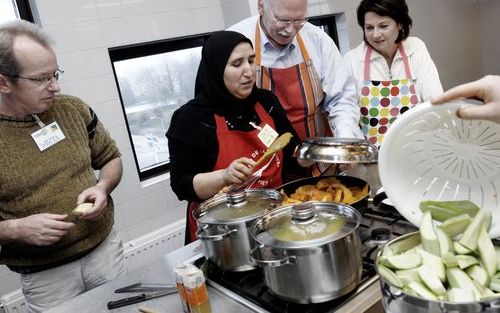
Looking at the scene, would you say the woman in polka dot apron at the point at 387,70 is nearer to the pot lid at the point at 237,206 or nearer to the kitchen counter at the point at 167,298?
the pot lid at the point at 237,206

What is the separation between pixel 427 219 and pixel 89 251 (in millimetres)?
1252

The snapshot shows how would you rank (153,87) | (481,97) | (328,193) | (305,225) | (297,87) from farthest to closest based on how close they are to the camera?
(153,87)
(297,87)
(328,193)
(305,225)
(481,97)

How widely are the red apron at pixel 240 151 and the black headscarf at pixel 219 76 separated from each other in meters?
0.06

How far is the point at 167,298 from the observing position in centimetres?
101

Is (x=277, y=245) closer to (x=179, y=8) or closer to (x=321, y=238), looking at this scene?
(x=321, y=238)

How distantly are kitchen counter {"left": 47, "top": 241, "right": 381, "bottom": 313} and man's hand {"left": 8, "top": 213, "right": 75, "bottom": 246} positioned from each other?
29 cm

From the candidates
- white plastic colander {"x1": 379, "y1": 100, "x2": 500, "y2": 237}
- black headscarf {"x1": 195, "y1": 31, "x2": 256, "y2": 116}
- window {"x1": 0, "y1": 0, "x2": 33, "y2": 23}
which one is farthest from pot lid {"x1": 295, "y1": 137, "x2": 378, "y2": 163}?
window {"x1": 0, "y1": 0, "x2": 33, "y2": 23}

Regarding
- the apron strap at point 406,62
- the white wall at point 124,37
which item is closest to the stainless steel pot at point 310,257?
the apron strap at point 406,62

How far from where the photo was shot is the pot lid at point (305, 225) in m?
0.79

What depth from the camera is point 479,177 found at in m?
0.93

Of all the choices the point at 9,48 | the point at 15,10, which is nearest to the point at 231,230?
the point at 9,48

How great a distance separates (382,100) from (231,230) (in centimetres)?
147

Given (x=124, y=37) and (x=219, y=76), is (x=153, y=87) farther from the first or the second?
(x=219, y=76)

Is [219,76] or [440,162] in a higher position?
[219,76]
